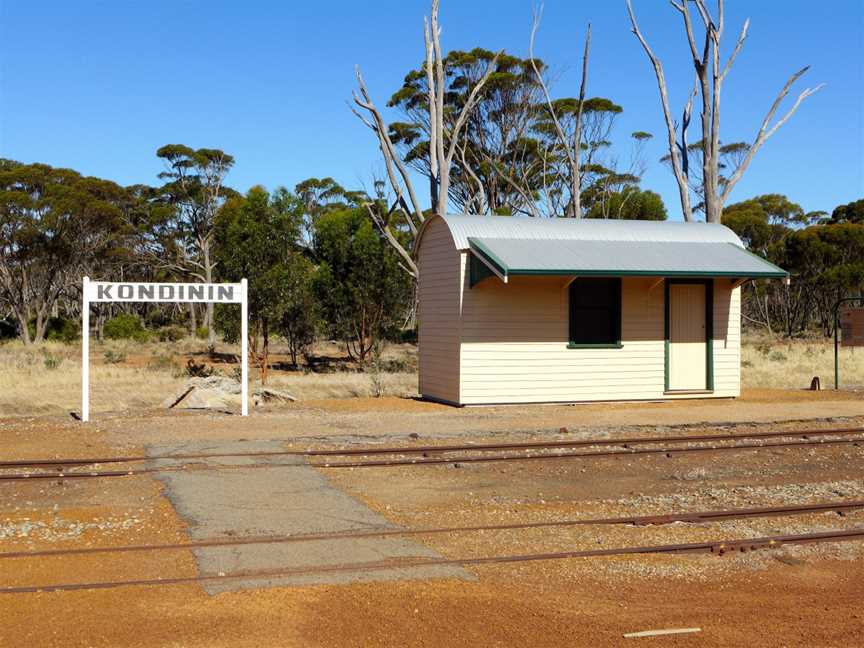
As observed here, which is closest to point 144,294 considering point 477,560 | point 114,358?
point 477,560

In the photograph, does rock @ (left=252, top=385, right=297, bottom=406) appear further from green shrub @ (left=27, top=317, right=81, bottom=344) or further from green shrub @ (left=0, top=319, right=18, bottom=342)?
green shrub @ (left=0, top=319, right=18, bottom=342)

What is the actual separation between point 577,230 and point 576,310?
199cm

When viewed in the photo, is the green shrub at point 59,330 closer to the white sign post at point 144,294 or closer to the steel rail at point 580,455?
the white sign post at point 144,294

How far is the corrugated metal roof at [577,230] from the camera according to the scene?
1970 cm

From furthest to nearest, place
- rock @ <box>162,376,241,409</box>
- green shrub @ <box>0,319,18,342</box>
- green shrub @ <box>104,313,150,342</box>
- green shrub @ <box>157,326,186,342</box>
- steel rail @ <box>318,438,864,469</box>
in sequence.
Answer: green shrub @ <box>0,319,18,342</box> < green shrub @ <box>157,326,186,342</box> < green shrub @ <box>104,313,150,342</box> < rock @ <box>162,376,241,409</box> < steel rail @ <box>318,438,864,469</box>

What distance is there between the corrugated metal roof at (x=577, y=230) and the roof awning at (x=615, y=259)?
0.60 feet

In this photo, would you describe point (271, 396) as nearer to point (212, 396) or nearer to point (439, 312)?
point (212, 396)

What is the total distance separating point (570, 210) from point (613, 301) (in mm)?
24723

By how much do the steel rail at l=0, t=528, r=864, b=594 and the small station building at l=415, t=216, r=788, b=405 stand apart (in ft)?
32.3

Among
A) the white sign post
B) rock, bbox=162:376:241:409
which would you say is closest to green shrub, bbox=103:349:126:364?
rock, bbox=162:376:241:409

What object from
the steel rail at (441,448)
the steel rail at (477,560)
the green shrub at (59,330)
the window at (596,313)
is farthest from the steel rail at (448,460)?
the green shrub at (59,330)

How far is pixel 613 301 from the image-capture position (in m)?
19.9

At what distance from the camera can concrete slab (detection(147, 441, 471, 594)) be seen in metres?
7.24

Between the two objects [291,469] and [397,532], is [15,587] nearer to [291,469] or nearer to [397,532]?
[397,532]
